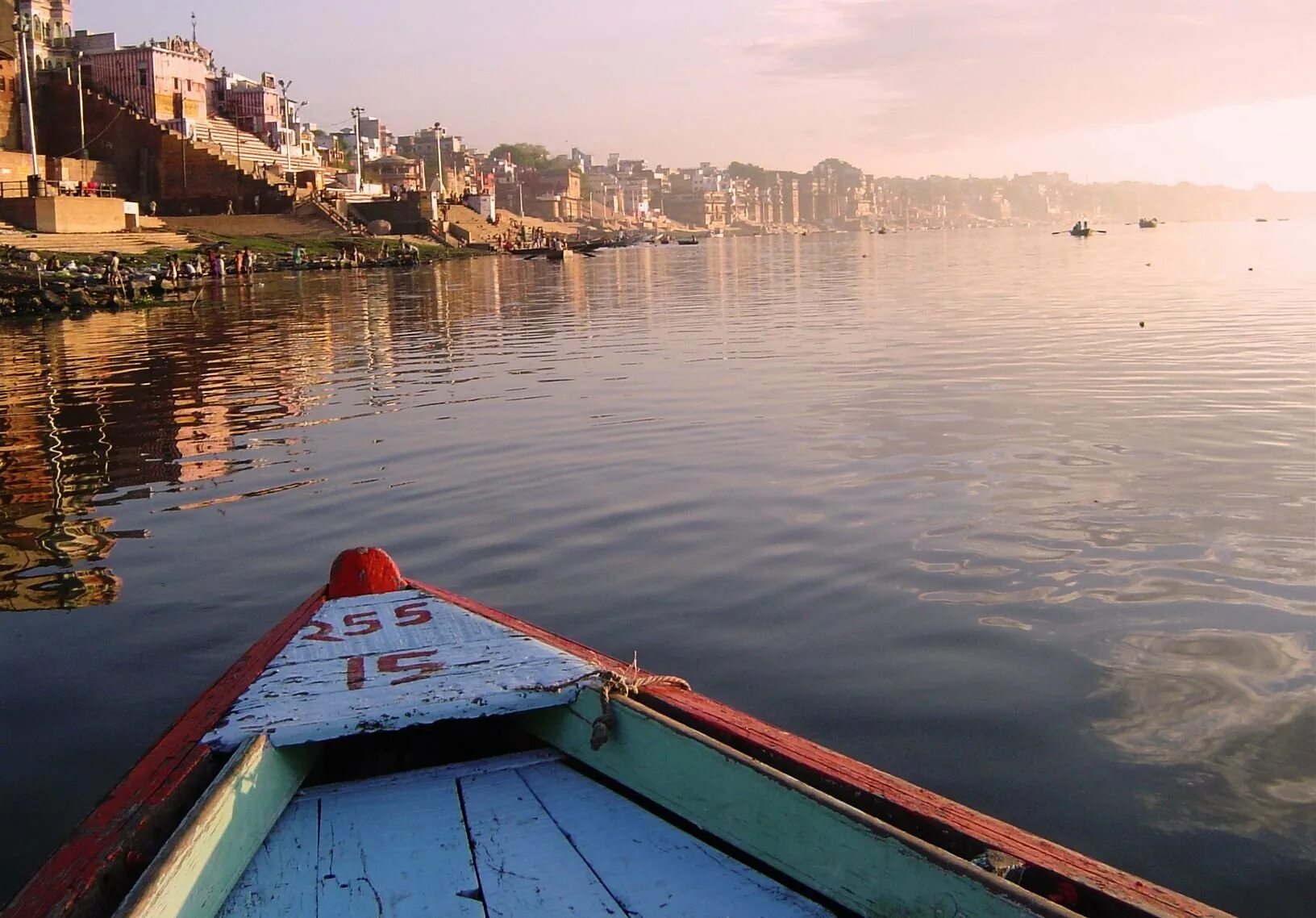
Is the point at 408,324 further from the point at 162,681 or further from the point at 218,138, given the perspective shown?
the point at 218,138

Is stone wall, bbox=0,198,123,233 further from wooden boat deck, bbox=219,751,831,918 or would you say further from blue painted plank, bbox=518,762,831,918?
blue painted plank, bbox=518,762,831,918

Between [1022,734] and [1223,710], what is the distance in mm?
986

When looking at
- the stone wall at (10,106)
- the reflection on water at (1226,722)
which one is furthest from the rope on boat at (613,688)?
the stone wall at (10,106)

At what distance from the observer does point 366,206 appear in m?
80.9

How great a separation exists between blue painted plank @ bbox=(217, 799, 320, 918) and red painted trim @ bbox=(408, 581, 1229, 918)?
1147 mm

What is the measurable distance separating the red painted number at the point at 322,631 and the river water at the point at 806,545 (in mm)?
1120

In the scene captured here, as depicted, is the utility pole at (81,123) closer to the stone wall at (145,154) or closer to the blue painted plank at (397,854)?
the stone wall at (145,154)

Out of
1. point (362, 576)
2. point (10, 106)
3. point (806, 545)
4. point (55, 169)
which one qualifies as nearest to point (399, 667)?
point (362, 576)

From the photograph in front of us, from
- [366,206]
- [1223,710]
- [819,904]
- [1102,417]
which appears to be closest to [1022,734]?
[1223,710]

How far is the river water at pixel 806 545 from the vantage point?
486 cm

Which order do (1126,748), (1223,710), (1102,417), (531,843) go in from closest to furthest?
(531,843) → (1126,748) → (1223,710) → (1102,417)

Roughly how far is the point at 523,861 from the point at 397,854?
1.22ft

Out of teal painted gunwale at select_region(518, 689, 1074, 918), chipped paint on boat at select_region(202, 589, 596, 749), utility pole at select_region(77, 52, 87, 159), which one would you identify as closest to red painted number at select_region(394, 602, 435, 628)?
chipped paint on boat at select_region(202, 589, 596, 749)

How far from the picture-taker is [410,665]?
165 inches
